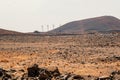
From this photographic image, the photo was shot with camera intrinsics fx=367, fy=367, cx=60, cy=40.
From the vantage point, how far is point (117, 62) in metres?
27.4

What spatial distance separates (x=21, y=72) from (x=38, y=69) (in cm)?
251

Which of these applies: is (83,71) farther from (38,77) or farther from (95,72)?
(38,77)

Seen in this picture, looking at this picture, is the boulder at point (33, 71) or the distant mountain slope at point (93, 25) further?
the distant mountain slope at point (93, 25)

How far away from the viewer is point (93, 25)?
140250 mm

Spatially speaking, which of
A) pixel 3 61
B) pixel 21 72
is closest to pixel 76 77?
pixel 21 72

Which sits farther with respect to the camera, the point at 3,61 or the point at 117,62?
the point at 3,61

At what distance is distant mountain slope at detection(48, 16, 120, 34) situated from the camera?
447 feet

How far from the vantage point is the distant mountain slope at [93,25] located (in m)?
136

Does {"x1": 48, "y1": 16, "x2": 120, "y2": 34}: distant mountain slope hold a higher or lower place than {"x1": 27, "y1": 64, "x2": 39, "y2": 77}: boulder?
higher

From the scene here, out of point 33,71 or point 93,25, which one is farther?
point 93,25

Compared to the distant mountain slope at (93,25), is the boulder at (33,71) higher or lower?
lower

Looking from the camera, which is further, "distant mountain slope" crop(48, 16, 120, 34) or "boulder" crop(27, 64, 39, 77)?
"distant mountain slope" crop(48, 16, 120, 34)

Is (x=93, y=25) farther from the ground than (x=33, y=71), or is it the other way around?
(x=93, y=25)

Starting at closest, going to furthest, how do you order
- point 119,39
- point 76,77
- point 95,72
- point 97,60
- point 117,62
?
point 76,77, point 95,72, point 117,62, point 97,60, point 119,39
